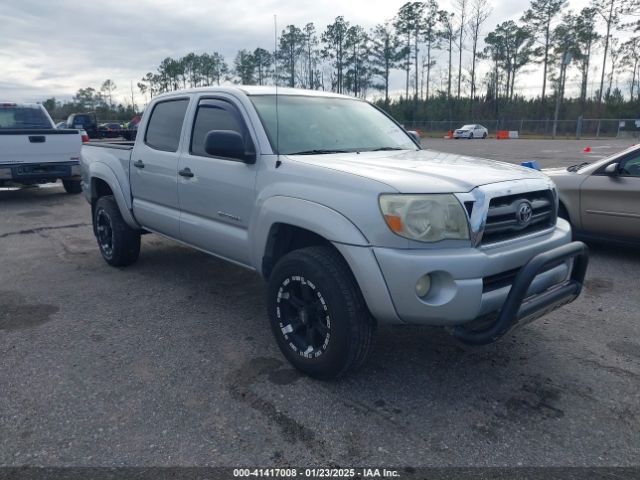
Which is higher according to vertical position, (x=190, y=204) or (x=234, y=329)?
(x=190, y=204)

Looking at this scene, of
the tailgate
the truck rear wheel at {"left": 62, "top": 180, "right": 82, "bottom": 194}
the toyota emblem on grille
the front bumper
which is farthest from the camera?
the truck rear wheel at {"left": 62, "top": 180, "right": 82, "bottom": 194}

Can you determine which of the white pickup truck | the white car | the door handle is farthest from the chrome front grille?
the white car

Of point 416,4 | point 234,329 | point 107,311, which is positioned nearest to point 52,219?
point 107,311

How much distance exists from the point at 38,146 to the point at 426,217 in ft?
31.3

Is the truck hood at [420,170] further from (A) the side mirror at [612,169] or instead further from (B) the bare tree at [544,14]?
(B) the bare tree at [544,14]

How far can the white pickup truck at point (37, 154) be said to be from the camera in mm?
9805

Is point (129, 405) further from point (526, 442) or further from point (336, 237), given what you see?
point (526, 442)

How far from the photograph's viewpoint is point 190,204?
4398 mm

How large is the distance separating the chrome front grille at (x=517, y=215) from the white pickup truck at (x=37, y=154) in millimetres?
9607

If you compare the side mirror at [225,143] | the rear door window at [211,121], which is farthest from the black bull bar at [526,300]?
the rear door window at [211,121]

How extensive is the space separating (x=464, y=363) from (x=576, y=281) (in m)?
0.89

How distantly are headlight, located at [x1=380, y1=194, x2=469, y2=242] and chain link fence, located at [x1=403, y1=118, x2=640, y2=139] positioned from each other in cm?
4289

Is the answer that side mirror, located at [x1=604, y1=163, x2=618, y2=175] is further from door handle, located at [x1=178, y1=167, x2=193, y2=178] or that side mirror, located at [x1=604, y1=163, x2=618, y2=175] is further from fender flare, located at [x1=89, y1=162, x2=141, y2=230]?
fender flare, located at [x1=89, y1=162, x2=141, y2=230]

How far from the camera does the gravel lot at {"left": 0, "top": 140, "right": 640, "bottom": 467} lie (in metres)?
2.65
